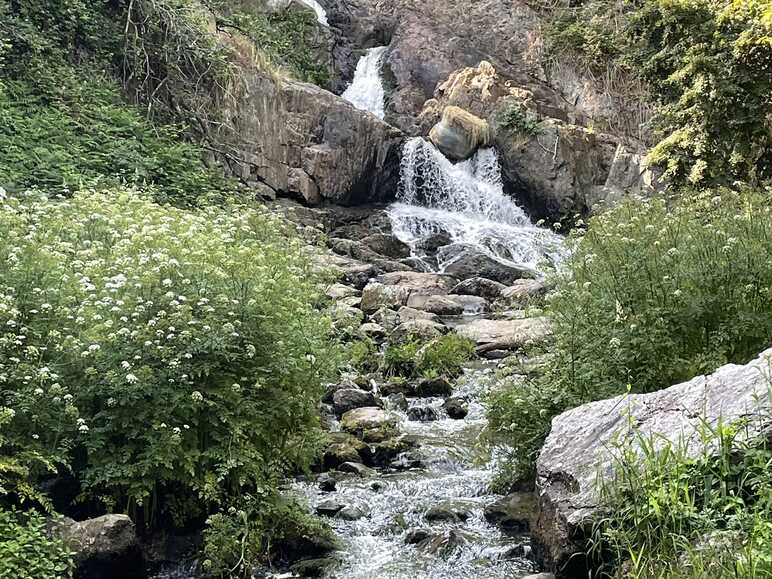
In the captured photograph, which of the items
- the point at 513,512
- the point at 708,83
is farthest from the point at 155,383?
the point at 708,83

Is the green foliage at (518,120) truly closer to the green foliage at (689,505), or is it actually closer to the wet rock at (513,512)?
the wet rock at (513,512)

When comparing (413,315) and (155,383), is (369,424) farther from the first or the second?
(413,315)

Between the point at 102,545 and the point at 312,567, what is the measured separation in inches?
53.3

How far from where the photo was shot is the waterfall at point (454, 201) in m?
19.6

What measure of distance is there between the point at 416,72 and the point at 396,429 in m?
19.8

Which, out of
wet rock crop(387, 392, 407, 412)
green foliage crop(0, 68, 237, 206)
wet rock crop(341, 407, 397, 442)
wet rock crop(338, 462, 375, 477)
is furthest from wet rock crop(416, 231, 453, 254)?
wet rock crop(338, 462, 375, 477)

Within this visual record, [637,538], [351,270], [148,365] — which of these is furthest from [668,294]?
[351,270]

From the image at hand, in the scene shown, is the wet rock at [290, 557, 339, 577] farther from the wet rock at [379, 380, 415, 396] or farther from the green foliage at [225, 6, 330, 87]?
the green foliage at [225, 6, 330, 87]

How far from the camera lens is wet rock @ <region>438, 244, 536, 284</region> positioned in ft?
54.5

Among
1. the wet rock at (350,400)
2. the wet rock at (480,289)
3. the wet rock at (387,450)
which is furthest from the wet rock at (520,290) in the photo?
the wet rock at (387,450)

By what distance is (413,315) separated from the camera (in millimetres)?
12656

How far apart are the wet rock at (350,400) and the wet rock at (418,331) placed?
2.16 m

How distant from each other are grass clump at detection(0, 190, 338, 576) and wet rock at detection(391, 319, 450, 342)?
5120mm

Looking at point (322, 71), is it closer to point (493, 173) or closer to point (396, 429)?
point (493, 173)
